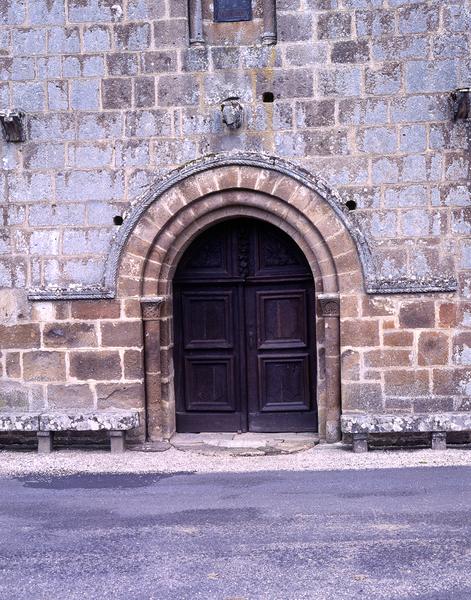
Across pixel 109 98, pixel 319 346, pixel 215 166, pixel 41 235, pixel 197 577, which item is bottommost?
pixel 197 577

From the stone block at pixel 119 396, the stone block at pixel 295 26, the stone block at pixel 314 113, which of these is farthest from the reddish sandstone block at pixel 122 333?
the stone block at pixel 295 26

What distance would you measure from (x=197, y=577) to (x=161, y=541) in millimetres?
593

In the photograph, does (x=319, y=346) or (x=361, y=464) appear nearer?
(x=361, y=464)

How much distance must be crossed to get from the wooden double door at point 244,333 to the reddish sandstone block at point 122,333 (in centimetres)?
61

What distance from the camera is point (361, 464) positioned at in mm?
6434

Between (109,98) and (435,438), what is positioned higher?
(109,98)

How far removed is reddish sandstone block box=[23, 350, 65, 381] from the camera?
7.14 m

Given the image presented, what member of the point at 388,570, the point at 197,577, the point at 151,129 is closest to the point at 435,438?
the point at 388,570

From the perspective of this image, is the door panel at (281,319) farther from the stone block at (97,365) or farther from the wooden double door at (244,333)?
the stone block at (97,365)

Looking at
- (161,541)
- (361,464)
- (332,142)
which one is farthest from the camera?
(332,142)

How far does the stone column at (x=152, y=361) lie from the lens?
7082 mm

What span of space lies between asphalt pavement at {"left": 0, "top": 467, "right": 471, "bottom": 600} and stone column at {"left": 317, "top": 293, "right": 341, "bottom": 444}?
2.87 feet

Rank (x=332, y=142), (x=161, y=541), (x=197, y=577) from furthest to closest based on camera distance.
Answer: (x=332, y=142), (x=161, y=541), (x=197, y=577)

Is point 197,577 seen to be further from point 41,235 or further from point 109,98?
point 109,98
